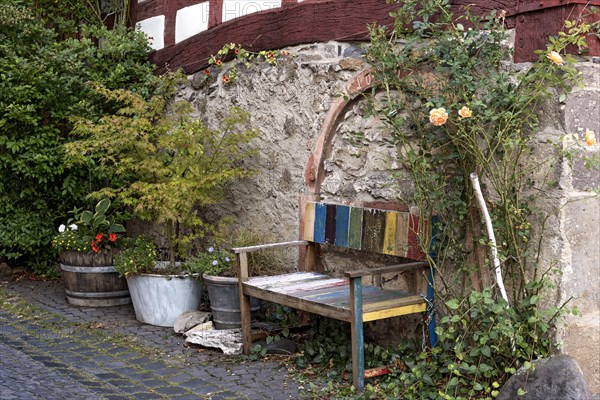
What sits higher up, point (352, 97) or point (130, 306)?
point (352, 97)

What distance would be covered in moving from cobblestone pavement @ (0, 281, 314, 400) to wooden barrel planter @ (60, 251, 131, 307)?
142 mm

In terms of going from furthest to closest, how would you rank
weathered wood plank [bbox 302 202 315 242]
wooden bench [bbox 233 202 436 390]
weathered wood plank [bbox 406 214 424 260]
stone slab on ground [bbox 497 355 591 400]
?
1. weathered wood plank [bbox 302 202 315 242]
2. weathered wood plank [bbox 406 214 424 260]
3. wooden bench [bbox 233 202 436 390]
4. stone slab on ground [bbox 497 355 591 400]

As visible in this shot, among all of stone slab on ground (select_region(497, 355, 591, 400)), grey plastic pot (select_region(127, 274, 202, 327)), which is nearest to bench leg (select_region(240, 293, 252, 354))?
grey plastic pot (select_region(127, 274, 202, 327))

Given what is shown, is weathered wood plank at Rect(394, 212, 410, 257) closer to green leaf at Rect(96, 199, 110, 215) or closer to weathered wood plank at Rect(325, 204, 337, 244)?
weathered wood plank at Rect(325, 204, 337, 244)

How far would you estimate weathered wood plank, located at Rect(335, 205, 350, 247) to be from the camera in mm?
4957

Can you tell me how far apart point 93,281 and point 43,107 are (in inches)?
65.8

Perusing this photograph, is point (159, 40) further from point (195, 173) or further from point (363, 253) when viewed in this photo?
point (363, 253)

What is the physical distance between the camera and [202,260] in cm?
575

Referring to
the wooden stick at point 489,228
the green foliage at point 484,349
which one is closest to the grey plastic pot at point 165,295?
the green foliage at point 484,349

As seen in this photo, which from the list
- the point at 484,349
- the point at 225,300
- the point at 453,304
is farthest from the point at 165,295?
the point at 484,349

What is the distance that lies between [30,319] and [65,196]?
163cm

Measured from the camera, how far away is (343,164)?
5195 mm

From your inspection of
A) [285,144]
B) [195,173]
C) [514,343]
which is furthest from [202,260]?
[514,343]

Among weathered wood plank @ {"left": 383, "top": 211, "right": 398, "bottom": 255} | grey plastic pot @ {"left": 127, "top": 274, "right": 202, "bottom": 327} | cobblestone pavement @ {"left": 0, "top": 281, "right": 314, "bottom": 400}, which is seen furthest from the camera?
grey plastic pot @ {"left": 127, "top": 274, "right": 202, "bottom": 327}
